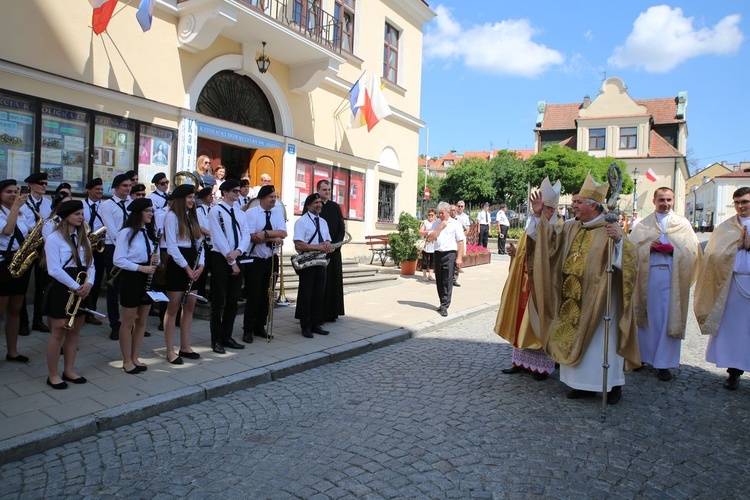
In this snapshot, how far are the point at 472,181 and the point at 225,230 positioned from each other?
44.6 m

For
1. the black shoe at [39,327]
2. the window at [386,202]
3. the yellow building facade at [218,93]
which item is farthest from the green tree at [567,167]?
the black shoe at [39,327]

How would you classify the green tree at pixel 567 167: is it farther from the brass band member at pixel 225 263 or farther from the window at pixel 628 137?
the brass band member at pixel 225 263

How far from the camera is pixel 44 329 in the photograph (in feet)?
21.2

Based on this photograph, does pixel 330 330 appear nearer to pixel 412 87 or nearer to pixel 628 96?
pixel 412 87

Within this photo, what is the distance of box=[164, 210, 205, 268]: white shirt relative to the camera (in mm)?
5168

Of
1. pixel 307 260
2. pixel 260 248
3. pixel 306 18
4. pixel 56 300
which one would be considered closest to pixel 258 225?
pixel 260 248

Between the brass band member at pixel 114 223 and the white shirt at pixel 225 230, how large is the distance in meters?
1.36

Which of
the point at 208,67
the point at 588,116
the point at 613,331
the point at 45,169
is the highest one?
the point at 588,116

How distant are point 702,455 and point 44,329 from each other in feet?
23.7

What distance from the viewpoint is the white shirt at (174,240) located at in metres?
5.17

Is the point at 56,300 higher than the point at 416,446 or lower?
higher

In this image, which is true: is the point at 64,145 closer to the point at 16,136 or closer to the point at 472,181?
the point at 16,136

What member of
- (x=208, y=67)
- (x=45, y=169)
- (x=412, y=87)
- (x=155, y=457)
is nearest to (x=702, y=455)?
(x=155, y=457)

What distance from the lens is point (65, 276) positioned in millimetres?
4363
